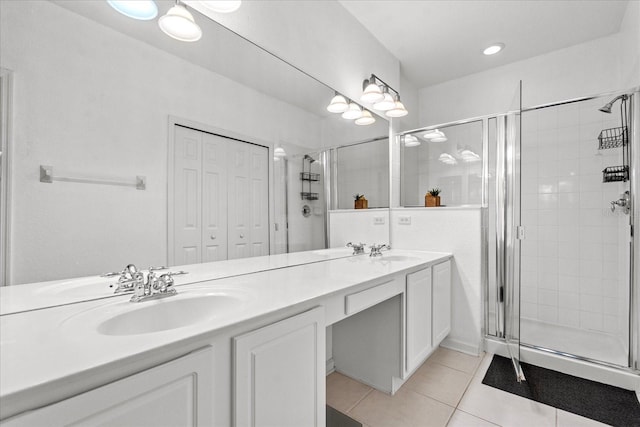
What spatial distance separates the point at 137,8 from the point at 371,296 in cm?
151

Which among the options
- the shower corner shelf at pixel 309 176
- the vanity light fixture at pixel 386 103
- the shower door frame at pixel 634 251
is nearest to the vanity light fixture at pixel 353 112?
the vanity light fixture at pixel 386 103

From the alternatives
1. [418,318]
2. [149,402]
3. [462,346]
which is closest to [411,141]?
[418,318]

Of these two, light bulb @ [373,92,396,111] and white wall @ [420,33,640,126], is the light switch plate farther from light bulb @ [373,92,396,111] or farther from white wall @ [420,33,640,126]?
white wall @ [420,33,640,126]

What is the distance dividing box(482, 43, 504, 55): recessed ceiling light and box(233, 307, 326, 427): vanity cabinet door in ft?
9.21

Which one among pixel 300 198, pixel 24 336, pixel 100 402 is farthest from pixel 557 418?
pixel 24 336

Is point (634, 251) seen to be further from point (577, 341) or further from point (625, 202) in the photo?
point (577, 341)

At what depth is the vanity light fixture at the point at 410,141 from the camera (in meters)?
2.86

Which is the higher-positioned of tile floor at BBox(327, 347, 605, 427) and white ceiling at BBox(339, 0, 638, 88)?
white ceiling at BBox(339, 0, 638, 88)

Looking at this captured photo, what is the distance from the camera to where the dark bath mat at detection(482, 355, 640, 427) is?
159 cm

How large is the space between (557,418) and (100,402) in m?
2.07


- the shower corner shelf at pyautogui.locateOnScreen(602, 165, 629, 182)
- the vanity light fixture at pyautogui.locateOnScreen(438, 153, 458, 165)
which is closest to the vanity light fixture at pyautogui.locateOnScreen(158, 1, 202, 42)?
the vanity light fixture at pyautogui.locateOnScreen(438, 153, 458, 165)

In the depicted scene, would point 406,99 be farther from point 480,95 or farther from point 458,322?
point 458,322

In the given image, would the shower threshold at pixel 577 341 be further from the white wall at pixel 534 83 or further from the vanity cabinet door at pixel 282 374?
the vanity cabinet door at pixel 282 374

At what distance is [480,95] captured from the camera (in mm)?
3051
